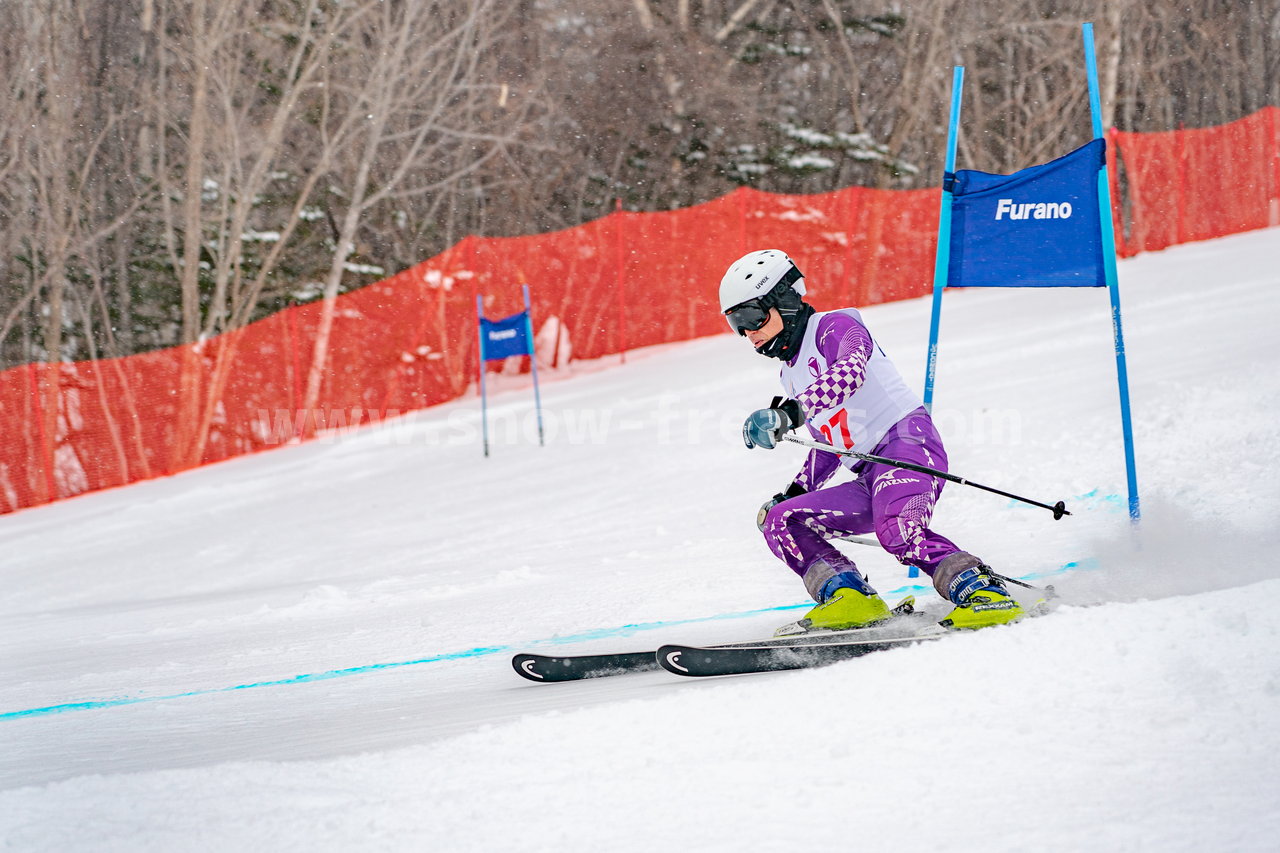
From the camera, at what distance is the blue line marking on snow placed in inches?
193

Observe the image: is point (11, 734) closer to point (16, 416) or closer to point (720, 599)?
point (720, 599)

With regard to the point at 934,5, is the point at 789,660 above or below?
below

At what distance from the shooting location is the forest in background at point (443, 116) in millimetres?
17562

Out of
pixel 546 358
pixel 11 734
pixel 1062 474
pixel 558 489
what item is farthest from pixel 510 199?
pixel 11 734

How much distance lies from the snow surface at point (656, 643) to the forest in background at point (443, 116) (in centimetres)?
704

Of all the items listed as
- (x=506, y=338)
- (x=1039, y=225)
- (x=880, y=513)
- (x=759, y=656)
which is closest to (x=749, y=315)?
(x=880, y=513)

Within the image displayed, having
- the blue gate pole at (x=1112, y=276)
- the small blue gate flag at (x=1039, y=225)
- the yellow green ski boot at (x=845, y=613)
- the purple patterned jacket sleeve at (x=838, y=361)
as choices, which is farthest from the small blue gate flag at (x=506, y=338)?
the yellow green ski boot at (x=845, y=613)

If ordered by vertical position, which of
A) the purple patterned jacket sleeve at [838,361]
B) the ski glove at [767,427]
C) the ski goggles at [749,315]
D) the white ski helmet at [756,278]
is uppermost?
the white ski helmet at [756,278]

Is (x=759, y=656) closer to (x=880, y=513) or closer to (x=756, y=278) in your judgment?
(x=880, y=513)

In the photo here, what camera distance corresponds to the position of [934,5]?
2364 centimetres

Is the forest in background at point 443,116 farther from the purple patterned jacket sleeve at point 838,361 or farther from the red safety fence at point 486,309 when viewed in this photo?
the purple patterned jacket sleeve at point 838,361

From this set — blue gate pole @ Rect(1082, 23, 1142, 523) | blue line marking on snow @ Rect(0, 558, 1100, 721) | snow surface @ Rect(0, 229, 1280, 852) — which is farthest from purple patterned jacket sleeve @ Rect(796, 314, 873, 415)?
blue gate pole @ Rect(1082, 23, 1142, 523)

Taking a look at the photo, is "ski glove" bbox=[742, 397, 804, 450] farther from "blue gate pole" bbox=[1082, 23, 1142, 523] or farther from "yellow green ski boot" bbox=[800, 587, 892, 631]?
"blue gate pole" bbox=[1082, 23, 1142, 523]

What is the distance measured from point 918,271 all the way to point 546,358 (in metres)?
5.92
